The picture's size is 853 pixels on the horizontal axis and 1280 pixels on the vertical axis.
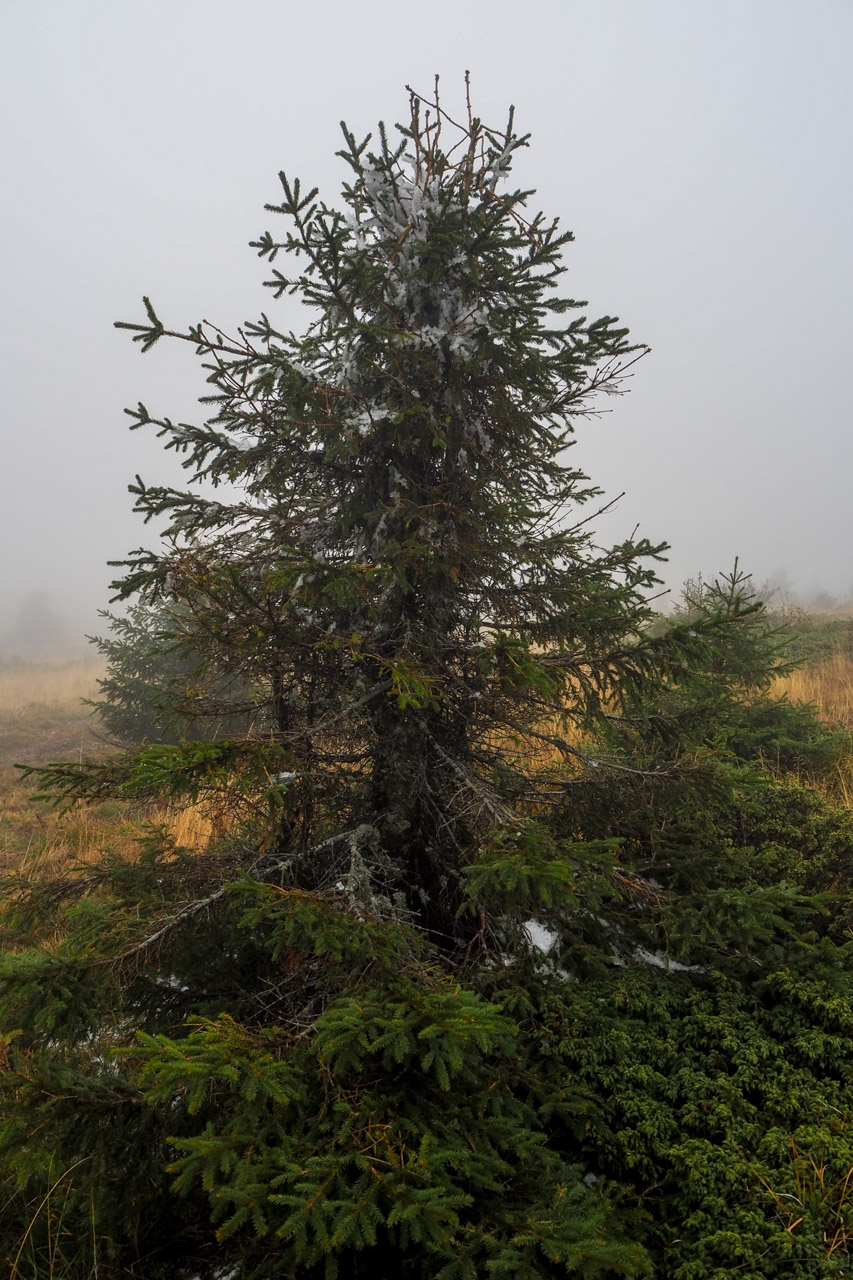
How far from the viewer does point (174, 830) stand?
7.36 metres

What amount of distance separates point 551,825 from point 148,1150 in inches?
92.7

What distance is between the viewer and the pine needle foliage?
74.3 inches

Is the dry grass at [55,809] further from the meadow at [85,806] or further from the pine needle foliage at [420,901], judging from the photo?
the pine needle foliage at [420,901]

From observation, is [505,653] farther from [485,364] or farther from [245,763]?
[485,364]

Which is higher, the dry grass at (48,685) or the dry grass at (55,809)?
the dry grass at (48,685)

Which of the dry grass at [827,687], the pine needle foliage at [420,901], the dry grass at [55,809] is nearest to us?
the pine needle foliage at [420,901]

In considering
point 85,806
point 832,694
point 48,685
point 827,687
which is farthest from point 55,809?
point 48,685

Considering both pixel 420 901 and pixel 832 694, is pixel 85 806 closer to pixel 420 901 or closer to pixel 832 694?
pixel 420 901

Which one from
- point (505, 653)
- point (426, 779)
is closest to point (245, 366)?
point (505, 653)

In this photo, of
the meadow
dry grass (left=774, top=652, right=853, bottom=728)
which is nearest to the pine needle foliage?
the meadow

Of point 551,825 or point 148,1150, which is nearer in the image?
point 148,1150

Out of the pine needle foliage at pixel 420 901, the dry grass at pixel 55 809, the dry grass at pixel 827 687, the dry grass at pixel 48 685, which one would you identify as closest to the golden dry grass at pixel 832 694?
the dry grass at pixel 827 687

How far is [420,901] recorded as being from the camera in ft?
11.0

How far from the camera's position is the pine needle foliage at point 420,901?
1.89m
